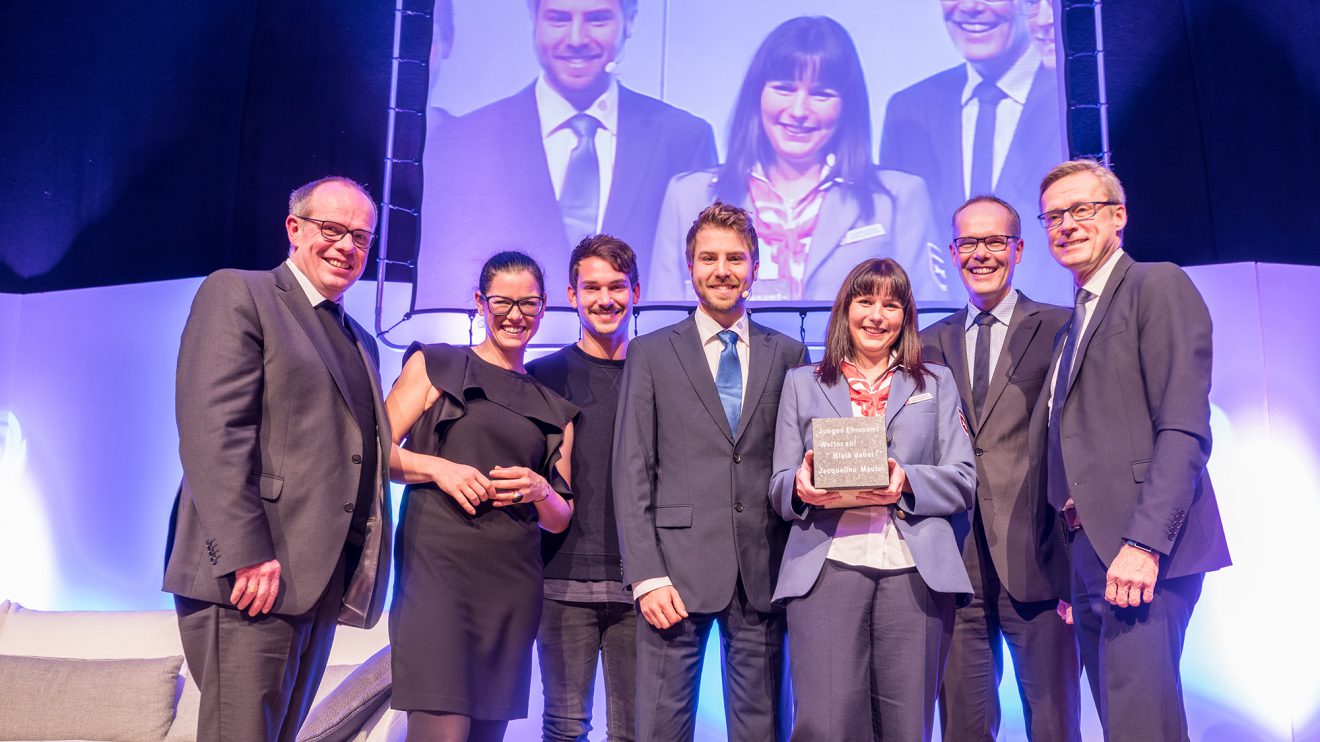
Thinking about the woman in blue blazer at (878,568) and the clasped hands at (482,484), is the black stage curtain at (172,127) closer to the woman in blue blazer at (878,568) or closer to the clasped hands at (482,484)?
the clasped hands at (482,484)

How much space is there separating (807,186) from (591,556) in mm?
2234

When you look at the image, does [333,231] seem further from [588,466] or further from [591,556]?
[591,556]

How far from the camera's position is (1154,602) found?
227cm

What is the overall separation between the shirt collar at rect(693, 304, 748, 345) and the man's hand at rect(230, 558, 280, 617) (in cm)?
129

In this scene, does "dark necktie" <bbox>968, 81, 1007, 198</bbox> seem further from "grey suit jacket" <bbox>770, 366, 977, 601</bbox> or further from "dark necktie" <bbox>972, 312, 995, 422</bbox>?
"grey suit jacket" <bbox>770, 366, 977, 601</bbox>

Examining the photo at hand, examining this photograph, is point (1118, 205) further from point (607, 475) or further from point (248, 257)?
point (248, 257)

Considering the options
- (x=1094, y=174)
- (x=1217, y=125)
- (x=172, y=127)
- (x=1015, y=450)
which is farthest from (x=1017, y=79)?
(x=172, y=127)

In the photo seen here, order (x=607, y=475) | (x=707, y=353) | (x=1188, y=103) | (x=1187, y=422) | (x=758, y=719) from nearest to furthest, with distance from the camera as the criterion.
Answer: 1. (x=1187, y=422)
2. (x=758, y=719)
3. (x=707, y=353)
4. (x=607, y=475)
5. (x=1188, y=103)

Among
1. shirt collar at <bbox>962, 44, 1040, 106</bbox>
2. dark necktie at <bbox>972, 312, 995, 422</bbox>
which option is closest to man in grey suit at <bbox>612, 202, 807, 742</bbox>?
dark necktie at <bbox>972, 312, 995, 422</bbox>

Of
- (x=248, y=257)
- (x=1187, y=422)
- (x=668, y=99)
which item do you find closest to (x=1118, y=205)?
(x=1187, y=422)

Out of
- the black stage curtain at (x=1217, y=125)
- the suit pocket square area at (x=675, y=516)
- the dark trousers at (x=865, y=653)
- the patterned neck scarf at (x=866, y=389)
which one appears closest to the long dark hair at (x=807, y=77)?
the black stage curtain at (x=1217, y=125)

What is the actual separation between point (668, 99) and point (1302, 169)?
292 cm

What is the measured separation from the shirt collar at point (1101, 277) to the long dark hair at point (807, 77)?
1844 mm

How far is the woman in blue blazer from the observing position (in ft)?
7.72
